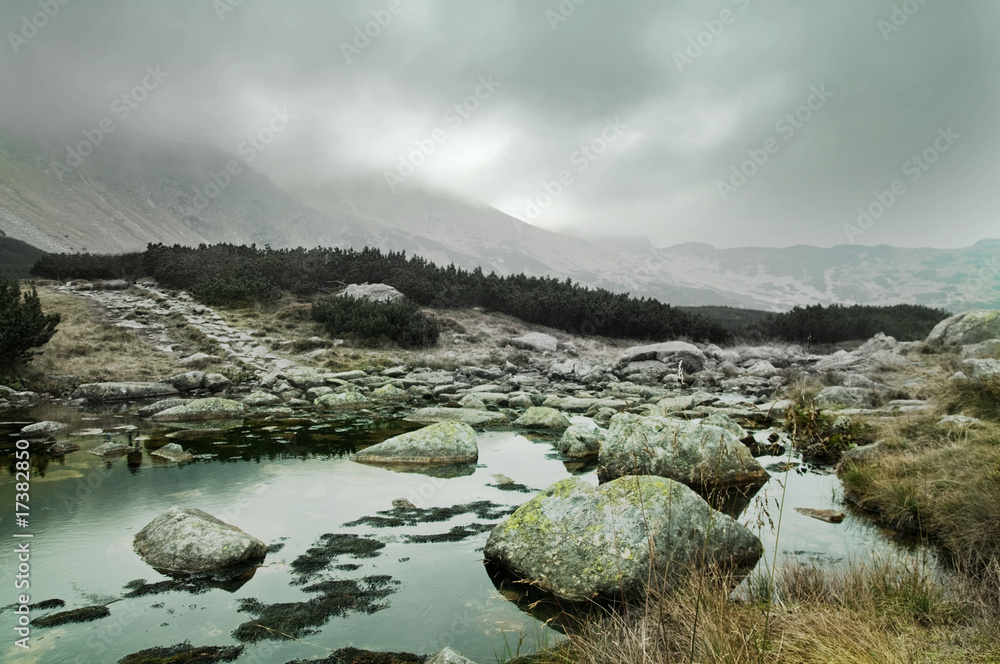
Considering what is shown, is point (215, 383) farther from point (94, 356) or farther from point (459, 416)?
point (459, 416)

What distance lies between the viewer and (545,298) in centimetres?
→ 2558

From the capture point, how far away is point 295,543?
4.50 m

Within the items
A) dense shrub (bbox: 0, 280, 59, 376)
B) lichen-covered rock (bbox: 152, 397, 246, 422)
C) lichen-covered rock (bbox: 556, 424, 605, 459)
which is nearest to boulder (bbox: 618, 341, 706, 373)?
lichen-covered rock (bbox: 556, 424, 605, 459)

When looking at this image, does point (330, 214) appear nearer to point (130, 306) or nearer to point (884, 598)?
point (130, 306)

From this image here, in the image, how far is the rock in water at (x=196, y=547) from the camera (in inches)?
155

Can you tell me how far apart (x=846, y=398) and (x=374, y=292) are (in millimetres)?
18575

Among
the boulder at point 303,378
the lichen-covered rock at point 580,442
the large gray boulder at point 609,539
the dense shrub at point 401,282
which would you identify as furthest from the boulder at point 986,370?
the dense shrub at point 401,282

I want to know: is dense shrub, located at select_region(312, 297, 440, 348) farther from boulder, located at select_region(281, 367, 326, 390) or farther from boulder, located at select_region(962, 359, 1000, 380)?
boulder, located at select_region(962, 359, 1000, 380)

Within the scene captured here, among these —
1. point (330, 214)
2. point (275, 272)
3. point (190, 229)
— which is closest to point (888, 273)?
point (330, 214)

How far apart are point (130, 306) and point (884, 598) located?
24.2m

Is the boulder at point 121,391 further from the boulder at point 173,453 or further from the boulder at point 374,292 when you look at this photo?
the boulder at point 374,292

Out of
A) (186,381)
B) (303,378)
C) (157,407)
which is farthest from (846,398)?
(186,381)

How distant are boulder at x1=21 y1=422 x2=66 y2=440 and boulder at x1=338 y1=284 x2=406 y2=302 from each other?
14662mm

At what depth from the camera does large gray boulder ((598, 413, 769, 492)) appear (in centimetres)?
620
